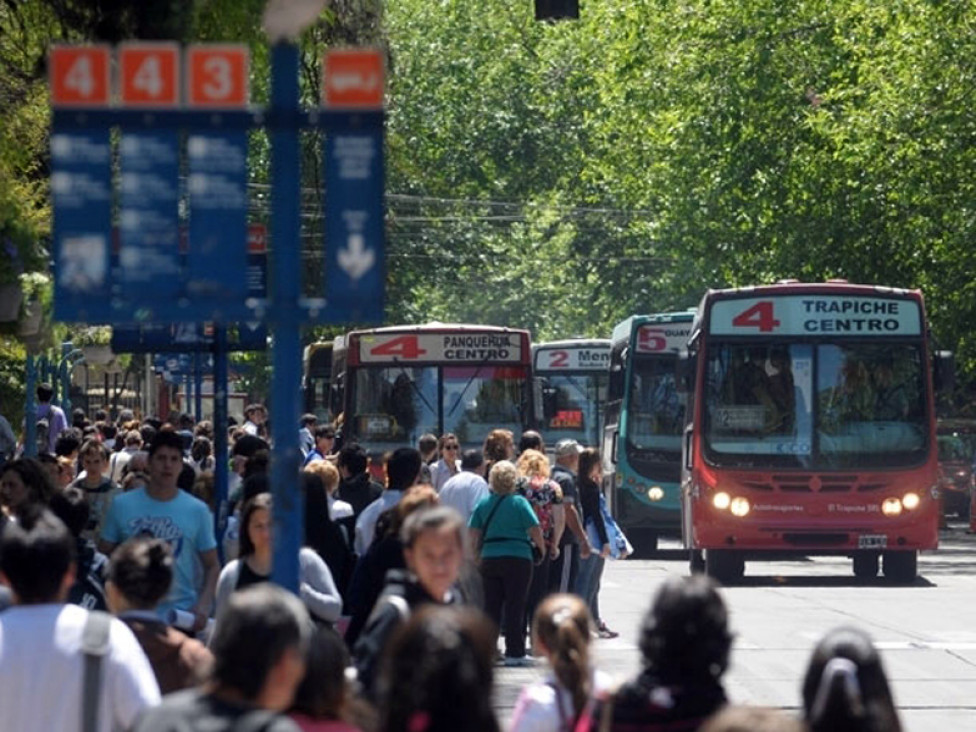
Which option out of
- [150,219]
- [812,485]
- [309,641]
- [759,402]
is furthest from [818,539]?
[309,641]

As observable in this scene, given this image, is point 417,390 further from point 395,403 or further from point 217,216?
point 217,216

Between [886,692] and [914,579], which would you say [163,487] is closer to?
[886,692]

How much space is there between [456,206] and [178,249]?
2164 inches

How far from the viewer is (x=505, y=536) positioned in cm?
1543

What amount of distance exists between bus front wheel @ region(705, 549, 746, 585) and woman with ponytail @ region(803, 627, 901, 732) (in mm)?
19239

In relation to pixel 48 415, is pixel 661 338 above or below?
above

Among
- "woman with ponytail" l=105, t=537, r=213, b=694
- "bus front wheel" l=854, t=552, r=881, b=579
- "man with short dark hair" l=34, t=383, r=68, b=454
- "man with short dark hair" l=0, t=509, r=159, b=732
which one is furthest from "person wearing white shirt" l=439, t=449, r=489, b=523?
"man with short dark hair" l=34, t=383, r=68, b=454

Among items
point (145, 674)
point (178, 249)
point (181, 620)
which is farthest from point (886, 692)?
point (181, 620)

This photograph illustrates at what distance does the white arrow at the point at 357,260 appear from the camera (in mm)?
7000

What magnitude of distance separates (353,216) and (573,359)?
111 feet

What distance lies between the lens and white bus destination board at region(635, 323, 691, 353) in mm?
31500

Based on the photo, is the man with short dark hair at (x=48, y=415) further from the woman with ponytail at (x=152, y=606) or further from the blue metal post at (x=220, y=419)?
the woman with ponytail at (x=152, y=606)

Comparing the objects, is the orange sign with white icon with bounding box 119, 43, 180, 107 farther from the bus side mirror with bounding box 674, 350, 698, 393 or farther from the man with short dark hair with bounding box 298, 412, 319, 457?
the bus side mirror with bounding box 674, 350, 698, 393

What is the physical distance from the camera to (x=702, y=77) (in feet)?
139
